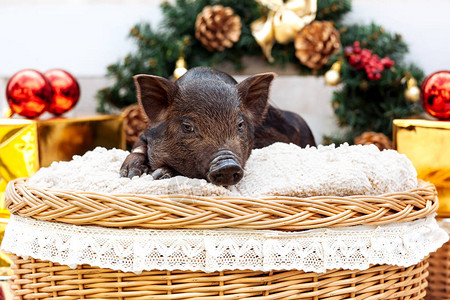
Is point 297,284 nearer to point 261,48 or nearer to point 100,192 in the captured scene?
point 100,192

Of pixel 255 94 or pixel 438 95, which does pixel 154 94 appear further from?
pixel 438 95

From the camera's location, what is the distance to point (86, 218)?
0.81 meters

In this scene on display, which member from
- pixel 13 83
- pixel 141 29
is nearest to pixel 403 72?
pixel 141 29

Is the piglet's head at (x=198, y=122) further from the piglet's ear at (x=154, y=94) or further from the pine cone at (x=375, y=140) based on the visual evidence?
the pine cone at (x=375, y=140)

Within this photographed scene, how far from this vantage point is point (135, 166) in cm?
100

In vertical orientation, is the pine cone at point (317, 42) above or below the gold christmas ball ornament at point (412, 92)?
above

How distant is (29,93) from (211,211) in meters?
0.83

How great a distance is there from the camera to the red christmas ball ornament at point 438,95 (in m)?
1.30

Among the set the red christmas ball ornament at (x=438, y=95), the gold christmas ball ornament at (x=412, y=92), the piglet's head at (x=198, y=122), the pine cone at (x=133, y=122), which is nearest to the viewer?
the piglet's head at (x=198, y=122)

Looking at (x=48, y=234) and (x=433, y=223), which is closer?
(x=48, y=234)

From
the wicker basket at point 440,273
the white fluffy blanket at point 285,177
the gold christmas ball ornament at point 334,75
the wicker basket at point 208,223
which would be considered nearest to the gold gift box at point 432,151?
the wicker basket at point 440,273

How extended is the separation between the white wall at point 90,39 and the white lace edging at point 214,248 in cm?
139

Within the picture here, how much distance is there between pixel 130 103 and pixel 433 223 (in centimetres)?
149

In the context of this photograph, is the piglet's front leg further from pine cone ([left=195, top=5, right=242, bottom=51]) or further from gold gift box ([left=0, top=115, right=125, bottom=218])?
pine cone ([left=195, top=5, right=242, bottom=51])
